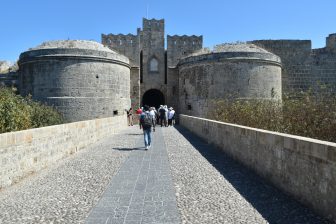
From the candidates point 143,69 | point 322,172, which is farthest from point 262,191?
point 143,69

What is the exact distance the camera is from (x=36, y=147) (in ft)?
23.3

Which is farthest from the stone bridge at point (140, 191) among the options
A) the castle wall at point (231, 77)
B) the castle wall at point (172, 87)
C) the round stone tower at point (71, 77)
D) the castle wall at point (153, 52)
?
the castle wall at point (153, 52)

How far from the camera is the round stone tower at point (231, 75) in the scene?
22.5m

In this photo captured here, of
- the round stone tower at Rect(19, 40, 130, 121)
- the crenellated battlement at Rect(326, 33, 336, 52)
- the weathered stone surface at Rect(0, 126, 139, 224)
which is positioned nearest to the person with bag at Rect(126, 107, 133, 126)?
the round stone tower at Rect(19, 40, 130, 121)

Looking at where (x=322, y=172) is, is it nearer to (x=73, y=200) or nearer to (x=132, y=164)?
(x=73, y=200)

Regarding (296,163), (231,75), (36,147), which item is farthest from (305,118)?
(231,75)

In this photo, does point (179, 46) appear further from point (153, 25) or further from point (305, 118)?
point (305, 118)

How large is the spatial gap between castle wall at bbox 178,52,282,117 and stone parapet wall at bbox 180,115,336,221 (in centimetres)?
1510

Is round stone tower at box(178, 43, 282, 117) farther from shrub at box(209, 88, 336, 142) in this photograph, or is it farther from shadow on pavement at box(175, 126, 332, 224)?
shadow on pavement at box(175, 126, 332, 224)

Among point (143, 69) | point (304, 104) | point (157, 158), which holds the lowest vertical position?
point (157, 158)

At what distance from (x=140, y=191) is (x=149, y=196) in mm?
341

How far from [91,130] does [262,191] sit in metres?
8.30

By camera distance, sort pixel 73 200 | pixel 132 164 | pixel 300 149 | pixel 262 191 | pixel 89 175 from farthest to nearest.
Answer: pixel 132 164, pixel 89 175, pixel 262 191, pixel 73 200, pixel 300 149

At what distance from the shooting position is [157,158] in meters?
8.69
